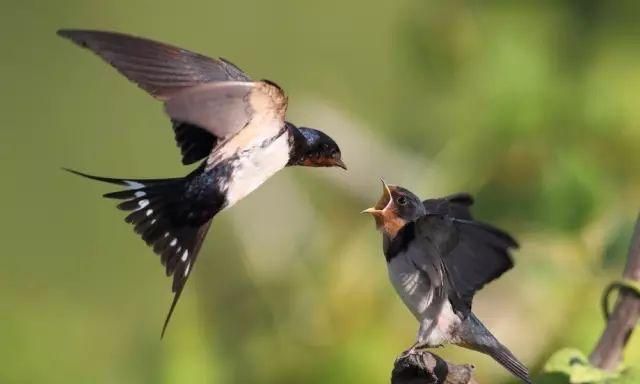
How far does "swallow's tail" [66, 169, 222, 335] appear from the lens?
581 mm

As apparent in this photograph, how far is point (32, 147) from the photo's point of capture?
1962 millimetres

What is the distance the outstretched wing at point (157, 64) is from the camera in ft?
1.76

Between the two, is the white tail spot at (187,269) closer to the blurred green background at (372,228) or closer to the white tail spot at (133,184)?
the white tail spot at (133,184)

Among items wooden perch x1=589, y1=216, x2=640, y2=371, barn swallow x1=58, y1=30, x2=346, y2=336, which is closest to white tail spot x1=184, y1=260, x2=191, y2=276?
barn swallow x1=58, y1=30, x2=346, y2=336

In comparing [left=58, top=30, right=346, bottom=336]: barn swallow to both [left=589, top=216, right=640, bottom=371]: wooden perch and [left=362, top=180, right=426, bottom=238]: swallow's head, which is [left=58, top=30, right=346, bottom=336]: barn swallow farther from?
[left=589, top=216, right=640, bottom=371]: wooden perch

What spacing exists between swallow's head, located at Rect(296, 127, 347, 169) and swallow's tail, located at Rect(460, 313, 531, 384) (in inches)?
5.2

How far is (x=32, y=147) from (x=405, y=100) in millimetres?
825

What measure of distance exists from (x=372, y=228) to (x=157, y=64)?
0.53 metres

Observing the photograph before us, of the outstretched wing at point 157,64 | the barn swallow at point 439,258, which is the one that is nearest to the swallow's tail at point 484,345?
the barn swallow at point 439,258

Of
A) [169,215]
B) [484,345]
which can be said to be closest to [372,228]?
[484,345]

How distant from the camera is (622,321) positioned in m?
0.62

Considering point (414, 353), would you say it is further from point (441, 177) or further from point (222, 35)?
point (222, 35)

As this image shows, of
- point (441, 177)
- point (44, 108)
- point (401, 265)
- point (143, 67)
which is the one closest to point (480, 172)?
point (441, 177)

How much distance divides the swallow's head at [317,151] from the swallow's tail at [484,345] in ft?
→ 0.43
